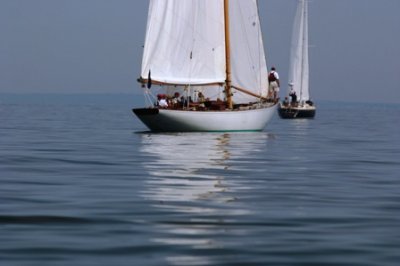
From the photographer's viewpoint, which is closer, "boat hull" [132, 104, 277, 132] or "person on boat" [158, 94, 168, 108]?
"boat hull" [132, 104, 277, 132]

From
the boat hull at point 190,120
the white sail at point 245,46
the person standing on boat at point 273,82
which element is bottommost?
the boat hull at point 190,120

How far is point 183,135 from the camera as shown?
50750 millimetres

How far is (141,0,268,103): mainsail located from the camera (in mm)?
58594

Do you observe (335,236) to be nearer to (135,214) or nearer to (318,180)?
(135,214)

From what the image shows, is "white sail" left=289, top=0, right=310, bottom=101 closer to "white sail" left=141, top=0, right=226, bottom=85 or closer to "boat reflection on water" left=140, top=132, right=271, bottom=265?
"white sail" left=141, top=0, right=226, bottom=85

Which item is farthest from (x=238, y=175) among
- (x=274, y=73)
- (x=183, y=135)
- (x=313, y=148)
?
(x=274, y=73)

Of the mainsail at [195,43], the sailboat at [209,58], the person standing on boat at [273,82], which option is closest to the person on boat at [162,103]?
the sailboat at [209,58]

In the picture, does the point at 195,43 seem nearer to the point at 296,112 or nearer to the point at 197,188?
the point at 197,188

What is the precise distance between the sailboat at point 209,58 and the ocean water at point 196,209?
815 inches

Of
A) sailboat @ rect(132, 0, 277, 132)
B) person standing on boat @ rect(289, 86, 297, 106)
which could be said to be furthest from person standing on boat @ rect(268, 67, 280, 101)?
person standing on boat @ rect(289, 86, 297, 106)

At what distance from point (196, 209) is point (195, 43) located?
4089 cm

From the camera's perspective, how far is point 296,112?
104 metres

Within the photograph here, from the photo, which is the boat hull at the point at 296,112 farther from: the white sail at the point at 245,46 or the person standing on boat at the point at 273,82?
the white sail at the point at 245,46

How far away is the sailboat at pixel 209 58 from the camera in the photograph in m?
57.7
